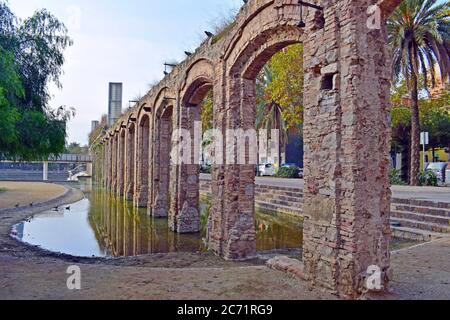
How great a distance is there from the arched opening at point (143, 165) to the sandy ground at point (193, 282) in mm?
10629

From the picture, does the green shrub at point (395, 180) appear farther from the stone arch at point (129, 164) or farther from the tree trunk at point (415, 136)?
the stone arch at point (129, 164)

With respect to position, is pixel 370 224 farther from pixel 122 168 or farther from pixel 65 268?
pixel 122 168

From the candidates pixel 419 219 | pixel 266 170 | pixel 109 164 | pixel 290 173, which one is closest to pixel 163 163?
pixel 419 219

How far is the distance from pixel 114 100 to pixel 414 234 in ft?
120

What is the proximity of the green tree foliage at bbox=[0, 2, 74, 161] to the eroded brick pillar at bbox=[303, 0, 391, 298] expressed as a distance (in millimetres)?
5471

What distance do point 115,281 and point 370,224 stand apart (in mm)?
3609

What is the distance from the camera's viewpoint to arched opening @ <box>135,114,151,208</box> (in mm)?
18125

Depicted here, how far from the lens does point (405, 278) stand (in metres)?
5.62

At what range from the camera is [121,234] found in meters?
11.6

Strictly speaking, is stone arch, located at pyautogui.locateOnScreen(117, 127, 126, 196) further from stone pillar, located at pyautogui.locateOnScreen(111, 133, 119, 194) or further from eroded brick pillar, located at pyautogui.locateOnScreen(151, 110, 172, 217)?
eroded brick pillar, located at pyautogui.locateOnScreen(151, 110, 172, 217)

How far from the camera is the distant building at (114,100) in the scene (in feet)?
135

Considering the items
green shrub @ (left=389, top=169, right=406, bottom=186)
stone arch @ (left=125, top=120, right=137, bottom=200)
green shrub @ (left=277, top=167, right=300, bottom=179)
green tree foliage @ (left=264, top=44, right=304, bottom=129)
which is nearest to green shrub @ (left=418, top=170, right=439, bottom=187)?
green shrub @ (left=389, top=169, right=406, bottom=186)

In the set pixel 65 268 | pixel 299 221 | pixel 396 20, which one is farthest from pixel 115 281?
pixel 396 20

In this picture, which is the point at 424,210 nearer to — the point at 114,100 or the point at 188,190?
the point at 188,190
